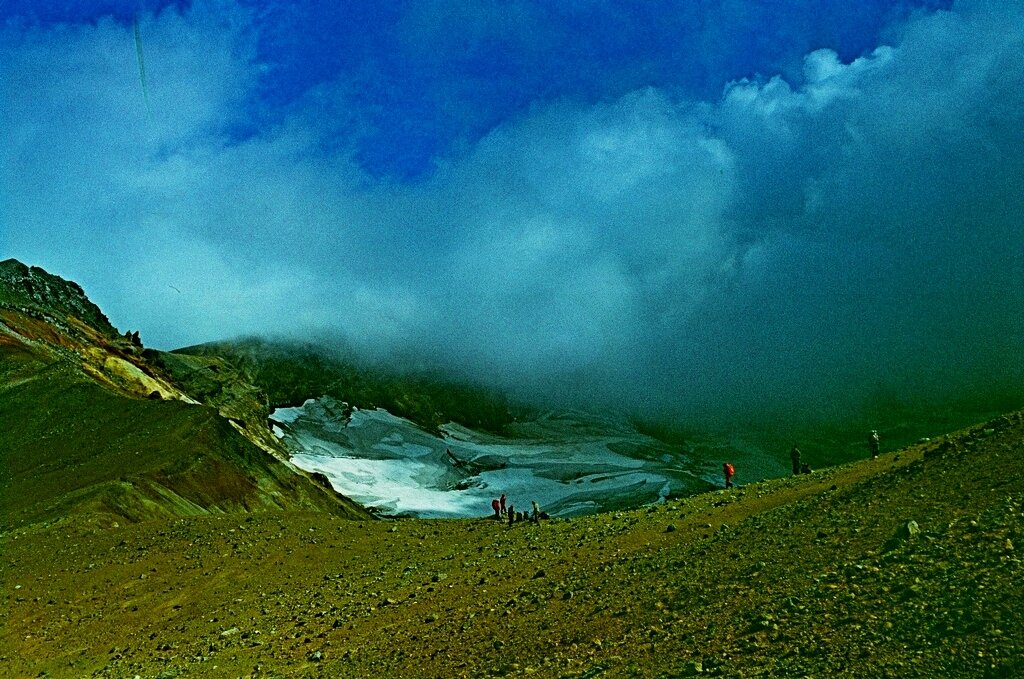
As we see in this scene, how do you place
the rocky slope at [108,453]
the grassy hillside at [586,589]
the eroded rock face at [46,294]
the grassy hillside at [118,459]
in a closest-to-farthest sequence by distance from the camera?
the grassy hillside at [586,589]
the grassy hillside at [118,459]
the rocky slope at [108,453]
the eroded rock face at [46,294]

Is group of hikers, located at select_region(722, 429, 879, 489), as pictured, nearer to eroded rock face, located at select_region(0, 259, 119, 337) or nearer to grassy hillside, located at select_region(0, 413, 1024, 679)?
grassy hillside, located at select_region(0, 413, 1024, 679)

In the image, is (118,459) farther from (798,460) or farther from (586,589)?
(586,589)

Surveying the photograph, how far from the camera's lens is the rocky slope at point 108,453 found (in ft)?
186

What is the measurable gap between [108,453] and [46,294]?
94.5 metres

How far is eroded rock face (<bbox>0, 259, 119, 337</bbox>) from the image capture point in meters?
135

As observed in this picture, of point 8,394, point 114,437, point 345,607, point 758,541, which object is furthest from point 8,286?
point 758,541

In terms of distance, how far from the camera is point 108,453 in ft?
219

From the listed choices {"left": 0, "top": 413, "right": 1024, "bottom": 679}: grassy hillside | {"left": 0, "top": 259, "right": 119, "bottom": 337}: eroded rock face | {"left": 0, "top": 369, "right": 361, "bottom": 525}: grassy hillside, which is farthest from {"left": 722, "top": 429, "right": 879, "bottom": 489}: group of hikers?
{"left": 0, "top": 259, "right": 119, "bottom": 337}: eroded rock face

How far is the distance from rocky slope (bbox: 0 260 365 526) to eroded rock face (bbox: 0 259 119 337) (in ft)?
70.8

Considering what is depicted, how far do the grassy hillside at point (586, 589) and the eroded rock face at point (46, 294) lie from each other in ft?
350

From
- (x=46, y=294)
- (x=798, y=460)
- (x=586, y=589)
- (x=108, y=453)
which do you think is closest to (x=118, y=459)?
(x=108, y=453)

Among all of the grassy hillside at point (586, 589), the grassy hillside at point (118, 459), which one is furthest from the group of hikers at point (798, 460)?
the grassy hillside at point (118, 459)

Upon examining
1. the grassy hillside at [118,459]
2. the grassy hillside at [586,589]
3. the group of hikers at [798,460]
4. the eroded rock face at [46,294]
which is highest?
the eroded rock face at [46,294]

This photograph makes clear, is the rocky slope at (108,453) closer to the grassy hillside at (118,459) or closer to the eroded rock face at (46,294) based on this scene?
the grassy hillside at (118,459)
